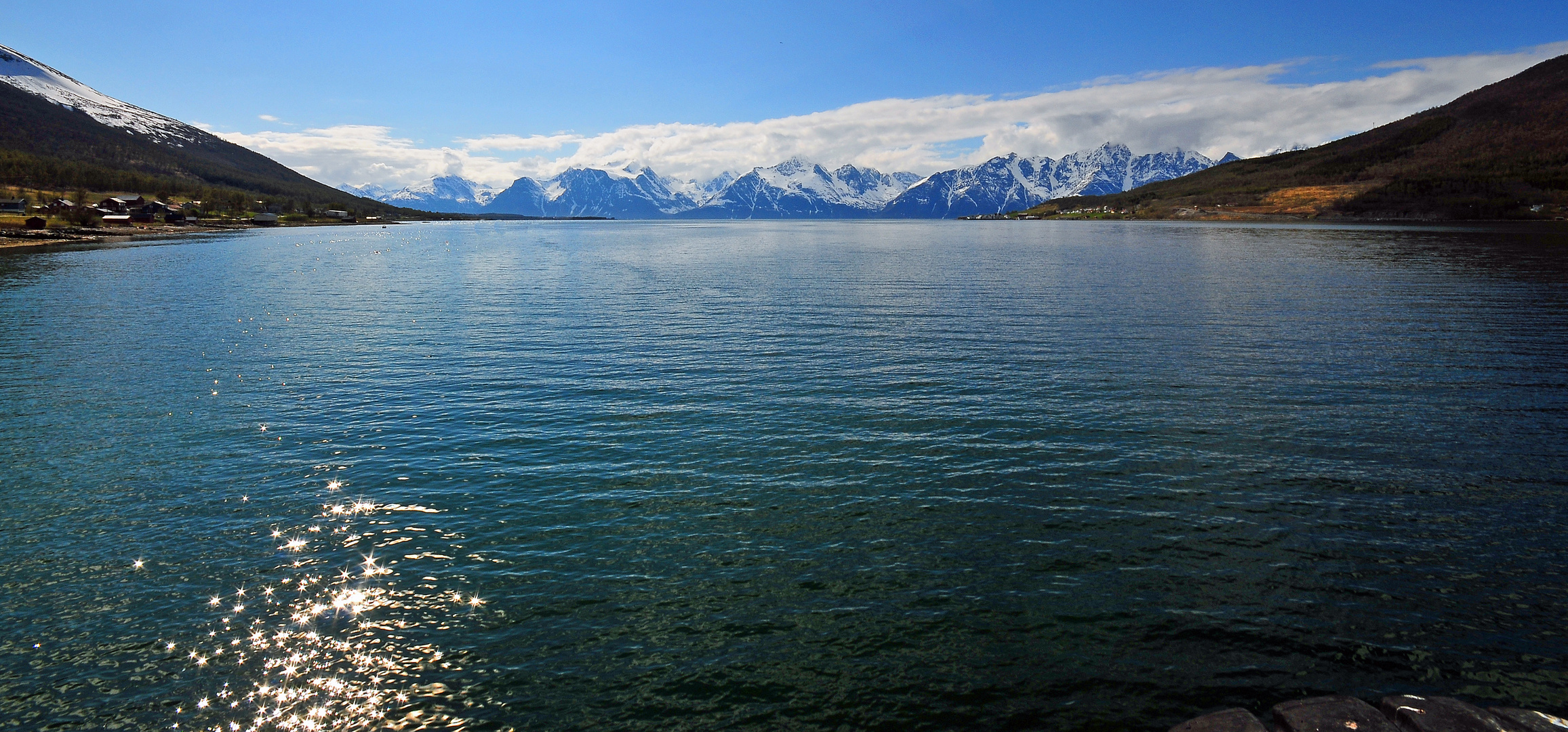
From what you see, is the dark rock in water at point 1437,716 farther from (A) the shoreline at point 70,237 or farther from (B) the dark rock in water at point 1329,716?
(A) the shoreline at point 70,237

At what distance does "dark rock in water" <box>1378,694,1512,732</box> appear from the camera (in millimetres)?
11972

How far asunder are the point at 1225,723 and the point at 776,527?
1209 centimetres

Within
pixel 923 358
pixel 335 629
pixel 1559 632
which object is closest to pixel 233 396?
pixel 335 629

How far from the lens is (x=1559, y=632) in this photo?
16.1 meters

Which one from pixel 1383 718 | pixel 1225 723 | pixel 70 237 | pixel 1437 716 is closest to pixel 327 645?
pixel 1225 723

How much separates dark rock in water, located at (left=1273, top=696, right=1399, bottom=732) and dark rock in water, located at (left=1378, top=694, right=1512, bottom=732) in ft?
0.82

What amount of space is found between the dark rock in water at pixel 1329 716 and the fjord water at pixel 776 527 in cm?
131

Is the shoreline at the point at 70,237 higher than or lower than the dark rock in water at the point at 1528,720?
higher

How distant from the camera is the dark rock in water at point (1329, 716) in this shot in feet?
39.7

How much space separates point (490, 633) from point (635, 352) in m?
31.6

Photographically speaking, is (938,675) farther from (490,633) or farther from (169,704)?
(169,704)

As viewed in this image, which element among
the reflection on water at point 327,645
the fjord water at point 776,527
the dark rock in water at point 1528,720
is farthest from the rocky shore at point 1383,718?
the reflection on water at point 327,645

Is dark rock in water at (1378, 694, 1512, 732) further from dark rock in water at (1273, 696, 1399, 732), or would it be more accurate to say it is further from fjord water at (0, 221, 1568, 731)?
fjord water at (0, 221, 1568, 731)

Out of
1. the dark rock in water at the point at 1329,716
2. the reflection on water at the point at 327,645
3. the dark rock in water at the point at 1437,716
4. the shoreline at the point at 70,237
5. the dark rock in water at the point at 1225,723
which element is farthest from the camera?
the shoreline at the point at 70,237
